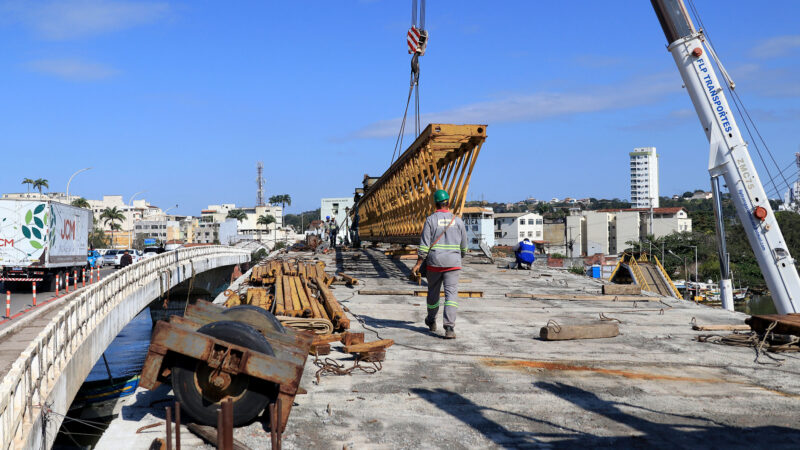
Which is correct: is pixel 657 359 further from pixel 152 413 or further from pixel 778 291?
pixel 778 291

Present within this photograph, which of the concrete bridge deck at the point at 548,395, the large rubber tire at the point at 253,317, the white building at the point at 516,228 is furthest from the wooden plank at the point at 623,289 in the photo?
the white building at the point at 516,228

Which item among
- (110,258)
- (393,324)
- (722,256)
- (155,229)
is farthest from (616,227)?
(393,324)

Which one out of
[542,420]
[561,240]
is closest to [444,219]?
[542,420]

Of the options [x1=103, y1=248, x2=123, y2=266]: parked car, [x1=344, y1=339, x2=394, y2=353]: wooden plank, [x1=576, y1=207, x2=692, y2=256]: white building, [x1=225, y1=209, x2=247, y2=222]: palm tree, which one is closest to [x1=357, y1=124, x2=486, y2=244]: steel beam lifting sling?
[x1=344, y1=339, x2=394, y2=353]: wooden plank

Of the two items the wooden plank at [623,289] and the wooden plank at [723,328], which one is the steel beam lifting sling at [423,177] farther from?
the wooden plank at [723,328]

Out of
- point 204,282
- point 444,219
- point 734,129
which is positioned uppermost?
point 734,129

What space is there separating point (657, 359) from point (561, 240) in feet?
439

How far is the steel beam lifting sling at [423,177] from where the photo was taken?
57.1 ft

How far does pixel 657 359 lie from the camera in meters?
7.69

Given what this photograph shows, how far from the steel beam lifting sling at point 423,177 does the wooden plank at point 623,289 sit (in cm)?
Result: 500

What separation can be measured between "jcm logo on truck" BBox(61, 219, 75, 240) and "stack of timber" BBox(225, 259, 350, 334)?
48.0 ft

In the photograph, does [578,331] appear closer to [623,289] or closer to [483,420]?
[483,420]

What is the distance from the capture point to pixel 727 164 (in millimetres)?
13602

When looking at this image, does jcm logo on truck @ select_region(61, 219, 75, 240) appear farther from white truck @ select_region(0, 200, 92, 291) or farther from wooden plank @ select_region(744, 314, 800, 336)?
wooden plank @ select_region(744, 314, 800, 336)
